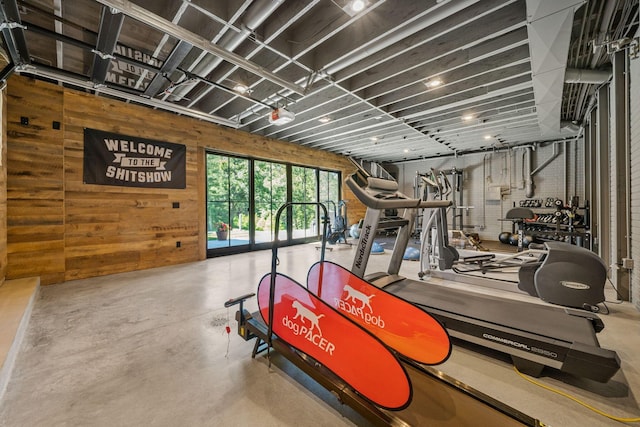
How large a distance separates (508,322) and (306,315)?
174cm

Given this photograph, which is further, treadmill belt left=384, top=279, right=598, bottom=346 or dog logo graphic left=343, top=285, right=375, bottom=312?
dog logo graphic left=343, top=285, right=375, bottom=312

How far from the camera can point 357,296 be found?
2160 millimetres

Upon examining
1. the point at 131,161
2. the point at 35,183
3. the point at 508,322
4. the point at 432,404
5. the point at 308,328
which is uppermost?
the point at 131,161

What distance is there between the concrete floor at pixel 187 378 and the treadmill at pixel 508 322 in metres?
0.17

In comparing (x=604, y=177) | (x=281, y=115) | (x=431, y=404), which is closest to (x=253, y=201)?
(x=281, y=115)

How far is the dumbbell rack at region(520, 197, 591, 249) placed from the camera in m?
5.43

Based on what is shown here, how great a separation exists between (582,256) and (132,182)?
6741 mm

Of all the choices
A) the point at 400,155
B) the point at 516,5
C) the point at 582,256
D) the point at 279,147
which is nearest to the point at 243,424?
the point at 582,256

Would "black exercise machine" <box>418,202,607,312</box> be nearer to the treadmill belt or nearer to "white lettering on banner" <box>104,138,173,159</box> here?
the treadmill belt

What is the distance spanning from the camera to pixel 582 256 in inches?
107

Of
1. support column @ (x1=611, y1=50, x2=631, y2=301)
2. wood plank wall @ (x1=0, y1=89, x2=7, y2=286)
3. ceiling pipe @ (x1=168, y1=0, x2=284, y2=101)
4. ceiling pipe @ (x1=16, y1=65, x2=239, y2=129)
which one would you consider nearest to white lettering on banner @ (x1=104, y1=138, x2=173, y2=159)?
ceiling pipe @ (x1=16, y1=65, x2=239, y2=129)

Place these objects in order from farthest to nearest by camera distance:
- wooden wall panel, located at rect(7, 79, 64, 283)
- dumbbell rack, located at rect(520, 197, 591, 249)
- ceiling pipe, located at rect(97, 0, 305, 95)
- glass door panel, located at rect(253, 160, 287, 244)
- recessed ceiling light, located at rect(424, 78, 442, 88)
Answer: glass door panel, located at rect(253, 160, 287, 244), dumbbell rack, located at rect(520, 197, 591, 249), recessed ceiling light, located at rect(424, 78, 442, 88), wooden wall panel, located at rect(7, 79, 64, 283), ceiling pipe, located at rect(97, 0, 305, 95)

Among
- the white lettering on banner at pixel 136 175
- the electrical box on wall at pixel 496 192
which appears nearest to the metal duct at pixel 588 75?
the electrical box on wall at pixel 496 192

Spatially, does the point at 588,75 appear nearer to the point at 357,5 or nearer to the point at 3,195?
the point at 357,5
